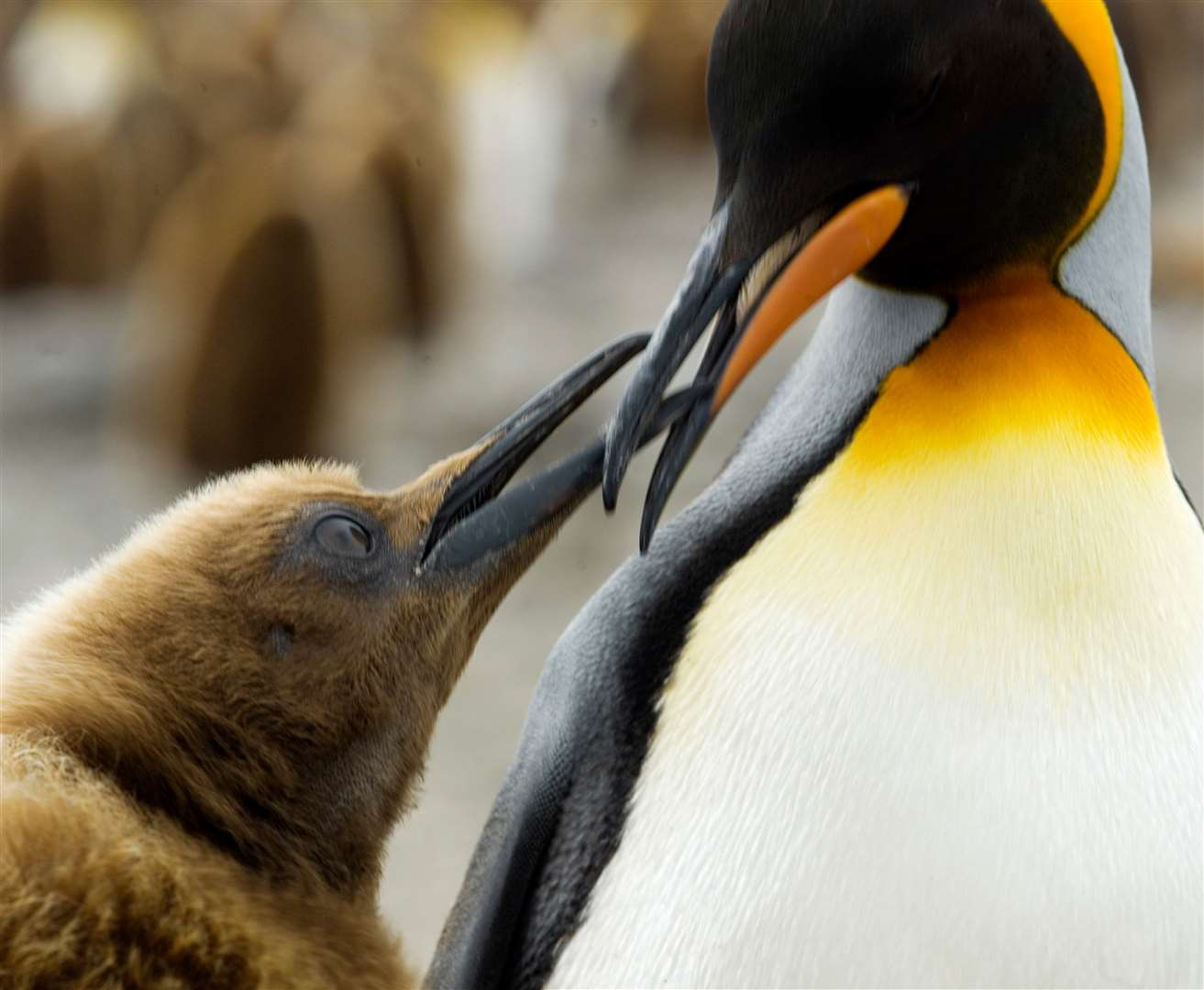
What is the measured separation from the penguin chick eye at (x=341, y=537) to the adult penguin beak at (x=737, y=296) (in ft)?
1.04

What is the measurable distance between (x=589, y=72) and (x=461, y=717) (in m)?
4.34

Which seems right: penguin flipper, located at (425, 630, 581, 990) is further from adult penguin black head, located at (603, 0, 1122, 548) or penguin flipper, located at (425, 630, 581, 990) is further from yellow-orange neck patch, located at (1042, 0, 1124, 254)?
yellow-orange neck patch, located at (1042, 0, 1124, 254)

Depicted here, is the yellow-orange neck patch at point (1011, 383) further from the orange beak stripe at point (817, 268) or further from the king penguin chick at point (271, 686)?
the king penguin chick at point (271, 686)

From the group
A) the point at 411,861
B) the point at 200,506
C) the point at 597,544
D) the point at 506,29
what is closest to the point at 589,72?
the point at 506,29

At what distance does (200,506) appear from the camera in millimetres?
996

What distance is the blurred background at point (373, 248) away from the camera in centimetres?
303

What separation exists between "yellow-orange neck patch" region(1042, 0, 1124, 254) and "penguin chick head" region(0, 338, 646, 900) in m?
0.33

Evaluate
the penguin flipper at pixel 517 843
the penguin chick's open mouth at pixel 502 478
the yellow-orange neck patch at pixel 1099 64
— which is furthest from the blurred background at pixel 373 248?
the yellow-orange neck patch at pixel 1099 64

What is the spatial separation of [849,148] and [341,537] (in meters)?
0.43

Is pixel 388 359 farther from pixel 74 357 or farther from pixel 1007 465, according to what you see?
pixel 1007 465

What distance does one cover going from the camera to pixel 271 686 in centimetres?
95

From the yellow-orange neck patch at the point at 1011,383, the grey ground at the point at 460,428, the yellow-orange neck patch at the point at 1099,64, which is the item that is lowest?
the yellow-orange neck patch at the point at 1011,383

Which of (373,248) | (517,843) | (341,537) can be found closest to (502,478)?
(341,537)

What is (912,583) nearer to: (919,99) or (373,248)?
(919,99)
